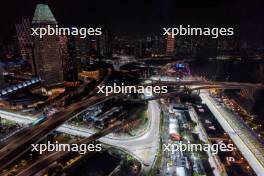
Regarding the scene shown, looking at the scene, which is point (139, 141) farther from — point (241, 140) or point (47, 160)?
point (241, 140)

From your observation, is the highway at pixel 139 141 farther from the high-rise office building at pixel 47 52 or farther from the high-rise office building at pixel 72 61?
the high-rise office building at pixel 72 61

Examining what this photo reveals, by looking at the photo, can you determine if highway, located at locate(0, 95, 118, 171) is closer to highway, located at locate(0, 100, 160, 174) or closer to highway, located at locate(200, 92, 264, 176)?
highway, located at locate(0, 100, 160, 174)

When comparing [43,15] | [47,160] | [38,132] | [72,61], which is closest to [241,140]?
[47,160]

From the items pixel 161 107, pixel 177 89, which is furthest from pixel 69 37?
pixel 161 107

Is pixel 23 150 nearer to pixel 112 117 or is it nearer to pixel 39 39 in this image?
pixel 112 117

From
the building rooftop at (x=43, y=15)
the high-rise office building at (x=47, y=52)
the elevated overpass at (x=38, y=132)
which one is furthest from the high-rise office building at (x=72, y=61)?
the elevated overpass at (x=38, y=132)

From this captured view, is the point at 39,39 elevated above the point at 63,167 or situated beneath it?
elevated above
